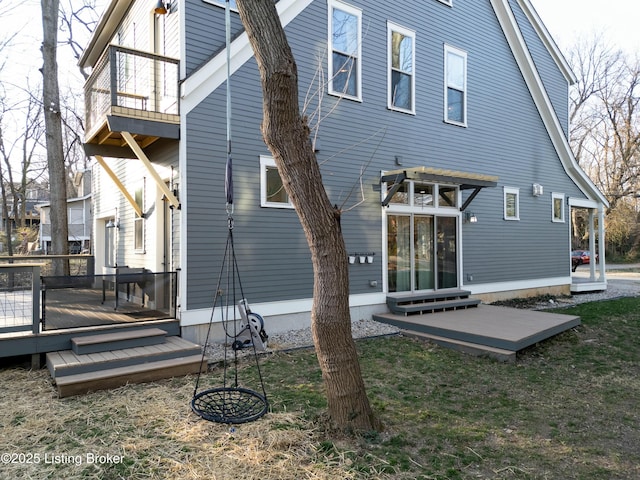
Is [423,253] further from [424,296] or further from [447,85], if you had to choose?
[447,85]

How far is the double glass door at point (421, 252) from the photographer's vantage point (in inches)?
369

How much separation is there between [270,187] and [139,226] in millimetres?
2913

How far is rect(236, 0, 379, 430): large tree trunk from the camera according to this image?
141 inches

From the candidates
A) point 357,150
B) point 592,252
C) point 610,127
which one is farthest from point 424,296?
point 610,127

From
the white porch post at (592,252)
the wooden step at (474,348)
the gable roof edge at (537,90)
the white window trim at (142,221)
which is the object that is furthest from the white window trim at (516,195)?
the white window trim at (142,221)

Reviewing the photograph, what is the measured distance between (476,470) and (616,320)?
7.98 metres

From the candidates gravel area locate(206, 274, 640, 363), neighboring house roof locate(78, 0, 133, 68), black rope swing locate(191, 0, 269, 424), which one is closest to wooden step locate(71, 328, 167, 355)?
gravel area locate(206, 274, 640, 363)

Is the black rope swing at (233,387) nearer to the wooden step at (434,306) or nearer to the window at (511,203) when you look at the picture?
the wooden step at (434,306)

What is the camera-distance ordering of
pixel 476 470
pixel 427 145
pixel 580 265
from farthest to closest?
pixel 580 265, pixel 427 145, pixel 476 470

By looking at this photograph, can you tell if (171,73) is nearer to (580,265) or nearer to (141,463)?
(141,463)

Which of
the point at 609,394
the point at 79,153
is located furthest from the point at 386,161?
the point at 79,153

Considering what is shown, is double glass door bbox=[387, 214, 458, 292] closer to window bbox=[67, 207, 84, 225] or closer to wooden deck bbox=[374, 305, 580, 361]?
wooden deck bbox=[374, 305, 580, 361]

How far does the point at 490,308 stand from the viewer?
9570mm

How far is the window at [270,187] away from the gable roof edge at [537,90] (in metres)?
8.24
